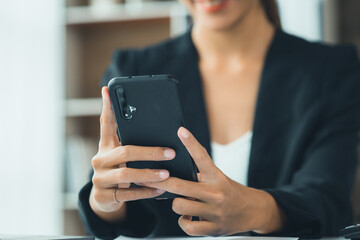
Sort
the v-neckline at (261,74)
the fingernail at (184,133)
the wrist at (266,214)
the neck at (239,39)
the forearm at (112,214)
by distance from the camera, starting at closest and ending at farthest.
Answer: the fingernail at (184,133) < the wrist at (266,214) < the forearm at (112,214) < the v-neckline at (261,74) < the neck at (239,39)

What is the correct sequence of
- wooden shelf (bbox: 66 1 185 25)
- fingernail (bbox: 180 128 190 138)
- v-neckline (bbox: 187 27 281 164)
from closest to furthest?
fingernail (bbox: 180 128 190 138)
v-neckline (bbox: 187 27 281 164)
wooden shelf (bbox: 66 1 185 25)

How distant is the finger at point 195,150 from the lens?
688 mm

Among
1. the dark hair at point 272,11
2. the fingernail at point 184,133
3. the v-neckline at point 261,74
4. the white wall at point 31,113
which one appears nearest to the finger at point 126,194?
the fingernail at point 184,133

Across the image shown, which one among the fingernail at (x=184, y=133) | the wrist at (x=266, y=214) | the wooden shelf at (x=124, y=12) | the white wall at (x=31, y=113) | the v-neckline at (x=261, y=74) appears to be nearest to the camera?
the fingernail at (x=184, y=133)

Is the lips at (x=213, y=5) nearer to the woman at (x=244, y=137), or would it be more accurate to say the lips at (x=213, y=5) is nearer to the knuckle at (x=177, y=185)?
the woman at (x=244, y=137)

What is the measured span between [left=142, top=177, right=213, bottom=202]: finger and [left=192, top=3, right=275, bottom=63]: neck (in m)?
0.64

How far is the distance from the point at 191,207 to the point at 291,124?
0.54 m

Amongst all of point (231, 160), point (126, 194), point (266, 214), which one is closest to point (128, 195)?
point (126, 194)

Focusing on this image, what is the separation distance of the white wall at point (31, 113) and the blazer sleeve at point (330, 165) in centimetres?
159

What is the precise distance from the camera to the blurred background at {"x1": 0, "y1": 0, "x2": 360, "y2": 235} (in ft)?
7.54

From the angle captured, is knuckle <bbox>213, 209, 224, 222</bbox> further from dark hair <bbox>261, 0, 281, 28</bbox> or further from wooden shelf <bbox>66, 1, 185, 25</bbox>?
wooden shelf <bbox>66, 1, 185, 25</bbox>

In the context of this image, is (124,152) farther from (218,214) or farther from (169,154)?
(218,214)

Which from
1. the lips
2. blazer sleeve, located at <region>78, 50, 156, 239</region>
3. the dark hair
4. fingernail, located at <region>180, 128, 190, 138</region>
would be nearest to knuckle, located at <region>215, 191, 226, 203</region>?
fingernail, located at <region>180, 128, 190, 138</region>

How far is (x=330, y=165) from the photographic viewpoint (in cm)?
105
